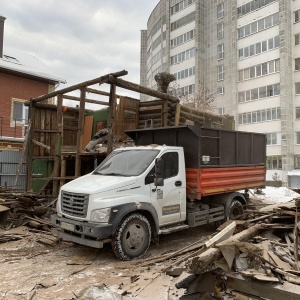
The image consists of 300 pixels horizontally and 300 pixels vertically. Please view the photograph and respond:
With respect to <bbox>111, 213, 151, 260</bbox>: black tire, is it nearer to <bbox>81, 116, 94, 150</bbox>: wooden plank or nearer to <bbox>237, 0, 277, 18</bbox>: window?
<bbox>81, 116, 94, 150</bbox>: wooden plank

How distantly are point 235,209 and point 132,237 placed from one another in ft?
14.5

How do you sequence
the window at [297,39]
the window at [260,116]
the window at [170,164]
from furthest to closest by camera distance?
the window at [297,39] < the window at [260,116] < the window at [170,164]

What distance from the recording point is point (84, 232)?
6406 mm

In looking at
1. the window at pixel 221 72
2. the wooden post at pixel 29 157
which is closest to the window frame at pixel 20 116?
the wooden post at pixel 29 157

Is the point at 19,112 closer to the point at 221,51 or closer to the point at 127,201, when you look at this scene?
the point at 127,201

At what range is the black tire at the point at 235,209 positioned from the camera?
30.9 ft

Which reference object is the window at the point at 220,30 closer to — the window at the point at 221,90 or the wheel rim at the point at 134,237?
the window at the point at 221,90

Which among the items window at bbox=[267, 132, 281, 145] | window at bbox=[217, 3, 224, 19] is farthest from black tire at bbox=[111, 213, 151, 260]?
window at bbox=[217, 3, 224, 19]

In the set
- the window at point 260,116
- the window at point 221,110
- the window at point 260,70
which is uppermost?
the window at point 260,70

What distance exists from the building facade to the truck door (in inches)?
1011

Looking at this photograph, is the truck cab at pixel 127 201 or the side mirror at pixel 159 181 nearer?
the truck cab at pixel 127 201

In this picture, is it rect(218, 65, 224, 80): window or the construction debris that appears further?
rect(218, 65, 224, 80): window

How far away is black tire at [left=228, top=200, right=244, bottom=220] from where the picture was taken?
9430 millimetres

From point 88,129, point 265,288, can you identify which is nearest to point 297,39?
point 88,129
